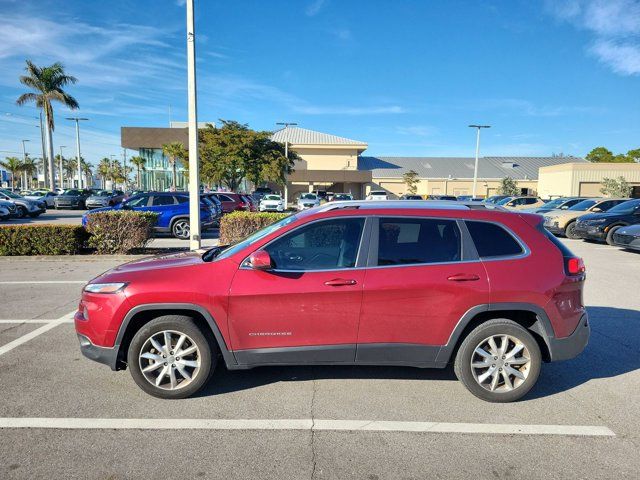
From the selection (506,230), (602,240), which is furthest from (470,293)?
(602,240)

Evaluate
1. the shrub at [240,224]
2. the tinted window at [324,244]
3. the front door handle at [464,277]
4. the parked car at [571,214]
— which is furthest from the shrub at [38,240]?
the parked car at [571,214]

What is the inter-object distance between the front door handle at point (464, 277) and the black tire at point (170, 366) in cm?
216

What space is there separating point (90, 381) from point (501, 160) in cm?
8003

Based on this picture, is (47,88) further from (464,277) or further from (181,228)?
(464,277)

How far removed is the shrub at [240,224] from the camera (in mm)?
11047

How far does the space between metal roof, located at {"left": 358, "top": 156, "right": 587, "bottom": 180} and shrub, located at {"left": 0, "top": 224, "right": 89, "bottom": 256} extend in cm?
5732

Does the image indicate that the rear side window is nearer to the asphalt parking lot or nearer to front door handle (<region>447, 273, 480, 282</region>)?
front door handle (<region>447, 273, 480, 282</region>)

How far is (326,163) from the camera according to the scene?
6197 cm

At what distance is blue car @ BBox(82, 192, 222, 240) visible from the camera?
1520 cm

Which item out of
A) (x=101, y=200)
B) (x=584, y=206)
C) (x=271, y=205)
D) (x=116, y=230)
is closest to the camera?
(x=116, y=230)

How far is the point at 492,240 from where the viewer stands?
370cm

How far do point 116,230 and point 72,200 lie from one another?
26815 mm

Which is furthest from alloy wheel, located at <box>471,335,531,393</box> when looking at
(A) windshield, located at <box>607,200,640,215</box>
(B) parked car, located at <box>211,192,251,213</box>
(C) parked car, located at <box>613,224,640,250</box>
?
(B) parked car, located at <box>211,192,251,213</box>

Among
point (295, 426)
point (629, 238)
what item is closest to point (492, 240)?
point (295, 426)
